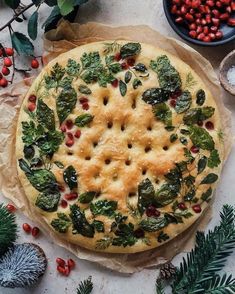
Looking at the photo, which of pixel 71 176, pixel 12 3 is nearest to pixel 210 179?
pixel 71 176

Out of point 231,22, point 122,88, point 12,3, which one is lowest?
point 122,88

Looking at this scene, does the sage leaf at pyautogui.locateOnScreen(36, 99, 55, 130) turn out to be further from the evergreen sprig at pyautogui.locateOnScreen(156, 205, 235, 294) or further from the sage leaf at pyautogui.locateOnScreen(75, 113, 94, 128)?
the evergreen sprig at pyautogui.locateOnScreen(156, 205, 235, 294)

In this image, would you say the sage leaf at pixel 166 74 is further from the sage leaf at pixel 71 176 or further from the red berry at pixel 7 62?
the red berry at pixel 7 62

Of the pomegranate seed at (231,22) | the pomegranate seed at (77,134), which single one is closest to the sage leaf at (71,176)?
the pomegranate seed at (77,134)

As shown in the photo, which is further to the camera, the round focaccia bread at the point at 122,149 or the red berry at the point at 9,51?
the red berry at the point at 9,51

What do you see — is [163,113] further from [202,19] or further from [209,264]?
[209,264]

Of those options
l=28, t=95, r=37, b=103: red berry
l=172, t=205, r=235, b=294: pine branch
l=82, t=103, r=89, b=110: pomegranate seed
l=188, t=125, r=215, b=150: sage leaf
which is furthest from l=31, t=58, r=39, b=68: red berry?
l=172, t=205, r=235, b=294: pine branch

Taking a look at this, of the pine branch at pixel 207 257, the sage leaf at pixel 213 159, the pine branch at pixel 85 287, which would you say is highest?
the sage leaf at pixel 213 159
